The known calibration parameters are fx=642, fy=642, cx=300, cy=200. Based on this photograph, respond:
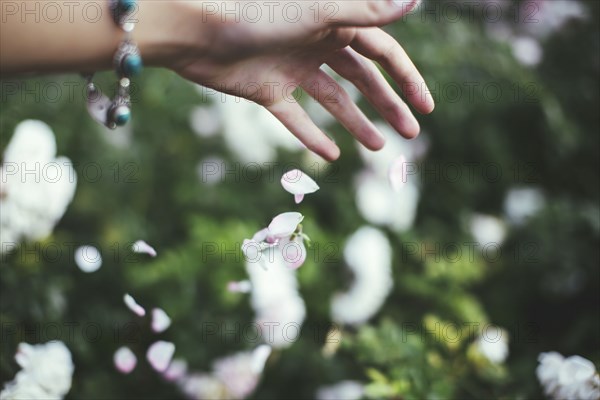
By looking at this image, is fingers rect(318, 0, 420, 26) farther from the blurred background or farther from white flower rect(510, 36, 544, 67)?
white flower rect(510, 36, 544, 67)

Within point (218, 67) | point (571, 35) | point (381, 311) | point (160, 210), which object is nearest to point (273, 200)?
point (160, 210)

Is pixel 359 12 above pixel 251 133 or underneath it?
above

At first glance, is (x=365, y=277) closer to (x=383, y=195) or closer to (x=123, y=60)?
(x=383, y=195)

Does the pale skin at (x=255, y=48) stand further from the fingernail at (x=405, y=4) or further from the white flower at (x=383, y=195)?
the white flower at (x=383, y=195)

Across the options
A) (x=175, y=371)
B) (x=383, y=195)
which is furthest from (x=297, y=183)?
(x=383, y=195)

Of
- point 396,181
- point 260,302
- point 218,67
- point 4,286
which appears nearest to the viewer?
point 218,67

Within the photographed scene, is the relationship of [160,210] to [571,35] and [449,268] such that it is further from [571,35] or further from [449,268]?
[571,35]
